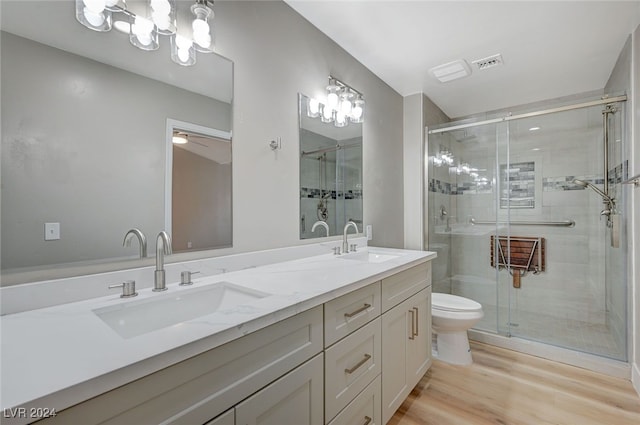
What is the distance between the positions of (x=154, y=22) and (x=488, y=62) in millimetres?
2357

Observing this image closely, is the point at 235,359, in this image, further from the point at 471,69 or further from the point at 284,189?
the point at 471,69

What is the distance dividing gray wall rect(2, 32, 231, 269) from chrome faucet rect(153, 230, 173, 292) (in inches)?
4.3

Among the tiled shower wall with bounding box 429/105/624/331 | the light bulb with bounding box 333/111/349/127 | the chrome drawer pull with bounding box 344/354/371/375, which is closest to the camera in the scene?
the chrome drawer pull with bounding box 344/354/371/375

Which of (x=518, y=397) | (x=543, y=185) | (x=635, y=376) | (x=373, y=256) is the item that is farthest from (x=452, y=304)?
Result: (x=543, y=185)

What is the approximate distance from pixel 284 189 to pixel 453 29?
1.54 meters

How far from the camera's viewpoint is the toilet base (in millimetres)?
2135

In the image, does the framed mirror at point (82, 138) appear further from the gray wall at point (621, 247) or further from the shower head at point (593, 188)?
the shower head at point (593, 188)

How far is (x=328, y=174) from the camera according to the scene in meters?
1.96

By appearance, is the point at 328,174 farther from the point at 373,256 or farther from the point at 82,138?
the point at 82,138

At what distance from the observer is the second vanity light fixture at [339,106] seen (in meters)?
1.88

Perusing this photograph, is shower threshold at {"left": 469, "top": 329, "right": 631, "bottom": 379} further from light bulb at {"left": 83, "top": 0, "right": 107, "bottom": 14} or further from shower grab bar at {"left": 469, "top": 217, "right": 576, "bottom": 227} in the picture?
light bulb at {"left": 83, "top": 0, "right": 107, "bottom": 14}

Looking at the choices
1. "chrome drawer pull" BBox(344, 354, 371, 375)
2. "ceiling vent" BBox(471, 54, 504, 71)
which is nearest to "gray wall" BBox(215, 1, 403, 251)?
"chrome drawer pull" BBox(344, 354, 371, 375)

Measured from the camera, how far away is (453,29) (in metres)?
1.89

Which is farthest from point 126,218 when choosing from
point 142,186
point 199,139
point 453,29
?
point 453,29
